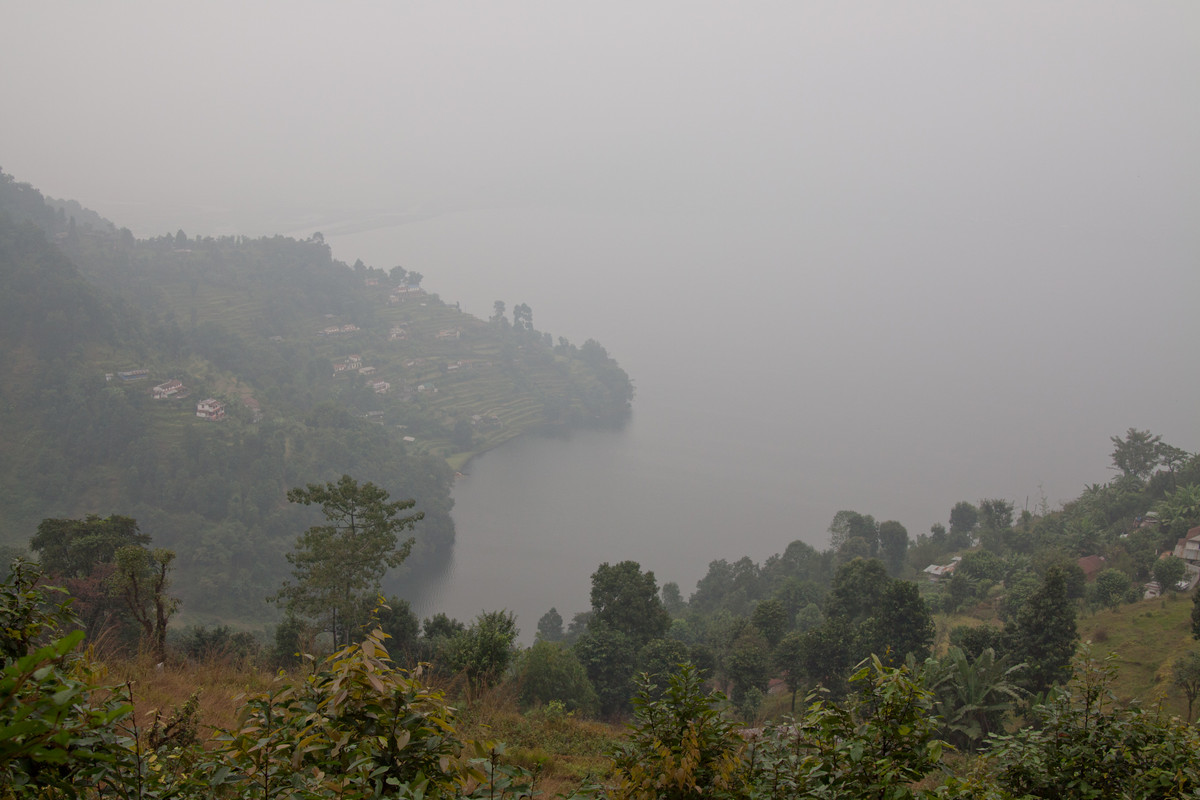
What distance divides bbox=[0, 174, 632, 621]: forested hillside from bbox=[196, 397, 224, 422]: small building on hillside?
14 centimetres

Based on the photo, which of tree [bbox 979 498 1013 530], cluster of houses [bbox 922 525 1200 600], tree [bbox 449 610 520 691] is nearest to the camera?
tree [bbox 449 610 520 691]

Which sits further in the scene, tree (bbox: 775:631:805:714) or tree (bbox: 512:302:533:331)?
tree (bbox: 512:302:533:331)

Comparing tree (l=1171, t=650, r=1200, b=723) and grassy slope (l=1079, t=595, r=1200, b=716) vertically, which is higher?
tree (l=1171, t=650, r=1200, b=723)

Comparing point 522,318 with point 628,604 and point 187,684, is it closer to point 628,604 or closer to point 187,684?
point 628,604

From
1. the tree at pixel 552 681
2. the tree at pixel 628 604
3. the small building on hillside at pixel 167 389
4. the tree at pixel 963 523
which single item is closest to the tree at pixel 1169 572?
the tree at pixel 963 523

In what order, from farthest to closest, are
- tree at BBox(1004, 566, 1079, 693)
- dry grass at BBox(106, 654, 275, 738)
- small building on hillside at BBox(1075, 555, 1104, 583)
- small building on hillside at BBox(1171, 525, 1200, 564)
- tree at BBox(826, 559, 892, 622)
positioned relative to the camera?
small building on hillside at BBox(1075, 555, 1104, 583) → small building on hillside at BBox(1171, 525, 1200, 564) → tree at BBox(826, 559, 892, 622) → tree at BBox(1004, 566, 1079, 693) → dry grass at BBox(106, 654, 275, 738)

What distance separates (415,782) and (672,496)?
4405cm

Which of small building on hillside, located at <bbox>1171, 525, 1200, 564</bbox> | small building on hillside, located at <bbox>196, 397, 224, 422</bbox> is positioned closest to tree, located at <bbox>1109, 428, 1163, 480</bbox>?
small building on hillside, located at <bbox>1171, 525, 1200, 564</bbox>

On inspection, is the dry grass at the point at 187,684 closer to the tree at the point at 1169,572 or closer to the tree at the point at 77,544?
the tree at the point at 77,544

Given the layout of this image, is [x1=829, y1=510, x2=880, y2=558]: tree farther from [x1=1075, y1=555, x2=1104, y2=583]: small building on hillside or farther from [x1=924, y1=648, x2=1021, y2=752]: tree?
[x1=924, y1=648, x2=1021, y2=752]: tree

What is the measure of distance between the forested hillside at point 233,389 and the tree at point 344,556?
1702cm

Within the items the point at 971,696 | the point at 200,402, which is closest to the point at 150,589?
the point at 971,696

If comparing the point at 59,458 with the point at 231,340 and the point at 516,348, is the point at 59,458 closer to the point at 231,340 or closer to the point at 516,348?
the point at 231,340

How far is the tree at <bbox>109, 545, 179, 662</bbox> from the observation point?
4.58 metres
